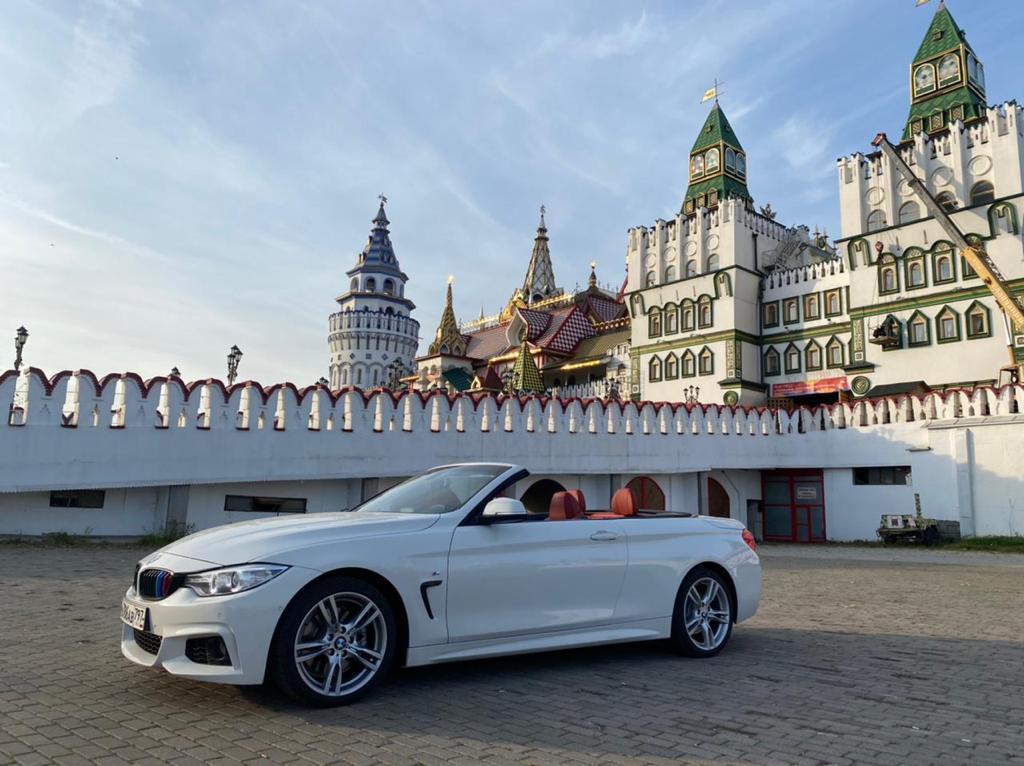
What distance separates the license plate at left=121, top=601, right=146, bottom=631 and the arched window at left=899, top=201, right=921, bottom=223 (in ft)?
107

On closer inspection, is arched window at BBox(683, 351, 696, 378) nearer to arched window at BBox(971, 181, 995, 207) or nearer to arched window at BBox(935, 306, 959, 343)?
arched window at BBox(935, 306, 959, 343)

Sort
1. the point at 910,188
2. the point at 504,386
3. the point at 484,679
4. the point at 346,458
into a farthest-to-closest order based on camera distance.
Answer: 1. the point at 504,386
2. the point at 910,188
3. the point at 346,458
4. the point at 484,679

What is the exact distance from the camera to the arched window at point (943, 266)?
28328 mm

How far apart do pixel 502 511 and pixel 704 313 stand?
108 ft

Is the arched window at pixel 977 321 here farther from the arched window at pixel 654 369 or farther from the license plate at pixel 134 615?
the license plate at pixel 134 615

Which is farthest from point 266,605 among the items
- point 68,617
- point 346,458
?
point 346,458

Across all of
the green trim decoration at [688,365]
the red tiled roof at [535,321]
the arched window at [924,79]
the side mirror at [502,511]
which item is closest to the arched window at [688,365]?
the green trim decoration at [688,365]

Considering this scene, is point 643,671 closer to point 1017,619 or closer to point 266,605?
point 266,605

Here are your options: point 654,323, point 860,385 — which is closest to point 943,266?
point 860,385

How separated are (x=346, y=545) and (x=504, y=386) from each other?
45410 millimetres

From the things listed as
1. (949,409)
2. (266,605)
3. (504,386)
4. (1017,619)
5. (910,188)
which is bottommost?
(1017,619)

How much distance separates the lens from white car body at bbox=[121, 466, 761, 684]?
3.96 m

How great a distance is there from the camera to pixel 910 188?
98.3 feet

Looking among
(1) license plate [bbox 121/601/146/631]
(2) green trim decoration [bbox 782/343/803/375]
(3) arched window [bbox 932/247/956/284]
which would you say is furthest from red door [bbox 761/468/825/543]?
(1) license plate [bbox 121/601/146/631]
